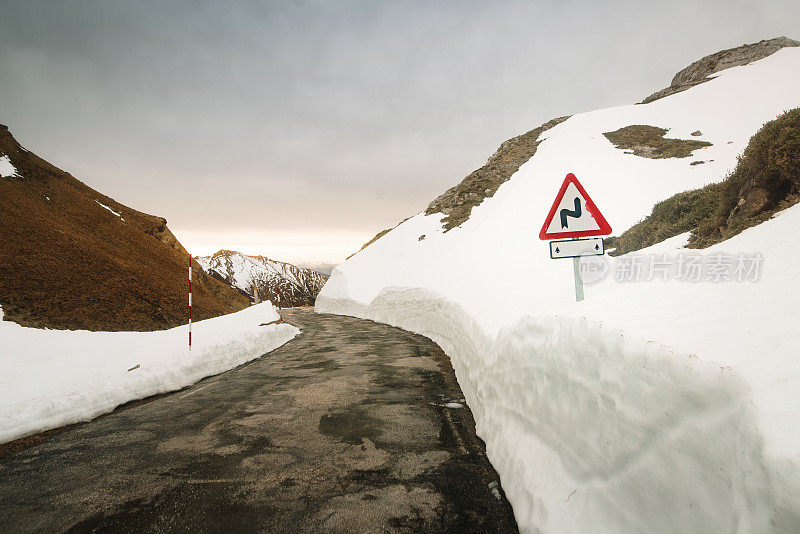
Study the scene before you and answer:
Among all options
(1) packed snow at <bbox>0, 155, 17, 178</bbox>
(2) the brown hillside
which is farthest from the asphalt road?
(1) packed snow at <bbox>0, 155, 17, 178</bbox>

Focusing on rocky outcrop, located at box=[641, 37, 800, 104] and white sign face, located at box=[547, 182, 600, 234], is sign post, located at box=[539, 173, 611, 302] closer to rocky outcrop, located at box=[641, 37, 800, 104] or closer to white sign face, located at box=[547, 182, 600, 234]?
white sign face, located at box=[547, 182, 600, 234]

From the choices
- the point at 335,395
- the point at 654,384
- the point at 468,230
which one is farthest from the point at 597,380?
the point at 468,230

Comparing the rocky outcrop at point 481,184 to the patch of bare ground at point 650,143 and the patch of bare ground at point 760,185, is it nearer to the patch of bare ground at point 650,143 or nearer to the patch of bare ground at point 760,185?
the patch of bare ground at point 650,143

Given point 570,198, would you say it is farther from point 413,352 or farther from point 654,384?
point 413,352

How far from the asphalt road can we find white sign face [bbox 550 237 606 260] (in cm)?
247

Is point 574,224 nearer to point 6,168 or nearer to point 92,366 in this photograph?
point 92,366

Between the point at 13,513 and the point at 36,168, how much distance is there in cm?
1531

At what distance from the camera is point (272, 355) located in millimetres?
10289

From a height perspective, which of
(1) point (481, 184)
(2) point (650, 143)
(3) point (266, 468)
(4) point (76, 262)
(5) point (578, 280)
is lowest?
(3) point (266, 468)

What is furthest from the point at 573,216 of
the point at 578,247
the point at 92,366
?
the point at 92,366

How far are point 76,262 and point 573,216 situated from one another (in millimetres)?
12421

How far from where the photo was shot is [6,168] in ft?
Result: 39.8

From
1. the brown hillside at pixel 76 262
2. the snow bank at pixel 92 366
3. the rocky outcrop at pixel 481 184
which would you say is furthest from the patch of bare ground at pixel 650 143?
the brown hillside at pixel 76 262

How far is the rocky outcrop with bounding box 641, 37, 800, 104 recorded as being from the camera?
→ 4380 centimetres
